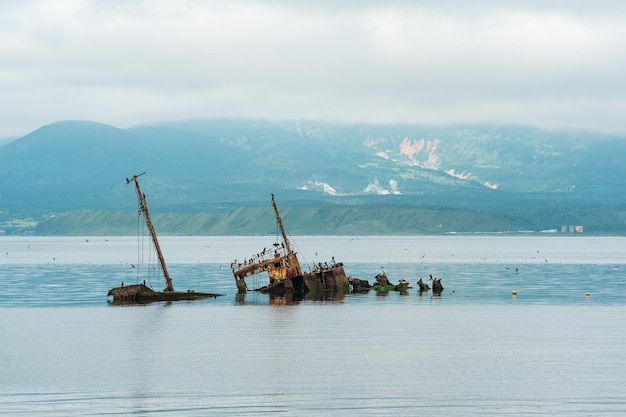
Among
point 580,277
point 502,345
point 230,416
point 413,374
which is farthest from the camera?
point 580,277

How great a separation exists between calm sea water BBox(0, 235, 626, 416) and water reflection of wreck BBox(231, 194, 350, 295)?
9.14ft

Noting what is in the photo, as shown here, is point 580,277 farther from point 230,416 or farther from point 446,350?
point 230,416

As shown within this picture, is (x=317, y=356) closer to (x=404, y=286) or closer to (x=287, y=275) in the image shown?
(x=287, y=275)

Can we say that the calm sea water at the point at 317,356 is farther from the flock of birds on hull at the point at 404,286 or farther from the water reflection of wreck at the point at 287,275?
the flock of birds on hull at the point at 404,286

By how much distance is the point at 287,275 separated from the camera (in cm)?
13400

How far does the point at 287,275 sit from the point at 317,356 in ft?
177

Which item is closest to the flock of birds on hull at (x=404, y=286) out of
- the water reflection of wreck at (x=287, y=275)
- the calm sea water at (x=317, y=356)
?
the water reflection of wreck at (x=287, y=275)

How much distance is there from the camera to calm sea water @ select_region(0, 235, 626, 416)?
6153 centimetres

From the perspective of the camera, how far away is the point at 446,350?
83312 millimetres

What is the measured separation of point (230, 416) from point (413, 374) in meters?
17.1

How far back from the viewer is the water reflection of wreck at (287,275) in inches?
5207

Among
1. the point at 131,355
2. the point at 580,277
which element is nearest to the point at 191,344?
the point at 131,355

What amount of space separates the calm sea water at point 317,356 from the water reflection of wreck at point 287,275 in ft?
9.14

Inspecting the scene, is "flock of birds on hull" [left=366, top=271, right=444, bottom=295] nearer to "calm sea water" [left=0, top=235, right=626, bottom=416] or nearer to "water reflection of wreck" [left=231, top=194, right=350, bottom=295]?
"water reflection of wreck" [left=231, top=194, right=350, bottom=295]
